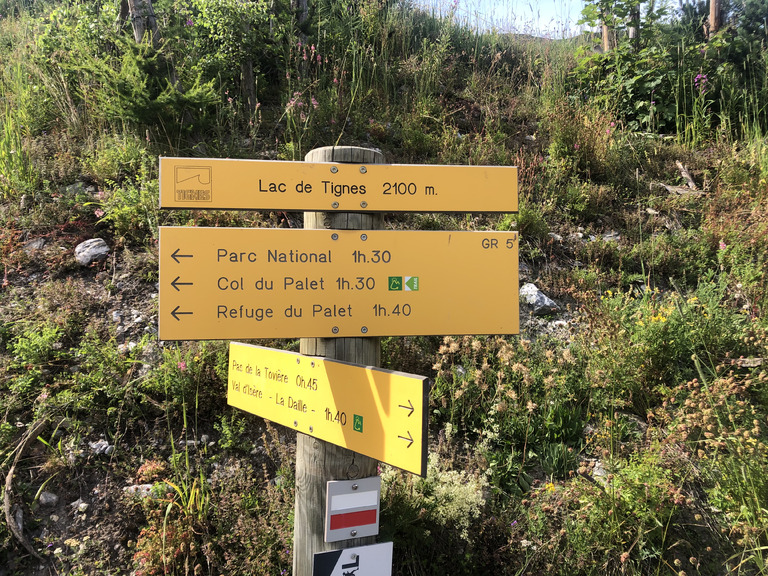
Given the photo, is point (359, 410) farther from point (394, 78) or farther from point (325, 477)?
point (394, 78)

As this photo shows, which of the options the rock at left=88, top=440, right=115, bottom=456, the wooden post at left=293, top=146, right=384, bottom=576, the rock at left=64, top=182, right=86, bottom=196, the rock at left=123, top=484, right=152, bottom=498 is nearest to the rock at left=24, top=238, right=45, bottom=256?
the rock at left=64, top=182, right=86, bottom=196

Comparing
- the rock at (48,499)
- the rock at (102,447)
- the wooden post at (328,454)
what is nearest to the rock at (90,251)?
the rock at (102,447)

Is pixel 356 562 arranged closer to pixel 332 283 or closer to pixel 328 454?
pixel 328 454

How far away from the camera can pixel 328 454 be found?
1.80 m

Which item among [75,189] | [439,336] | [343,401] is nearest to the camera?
[343,401]

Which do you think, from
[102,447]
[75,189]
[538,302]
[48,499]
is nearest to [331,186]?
[102,447]

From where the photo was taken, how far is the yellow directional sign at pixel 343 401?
1.48 m

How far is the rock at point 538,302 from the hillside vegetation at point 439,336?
115 mm

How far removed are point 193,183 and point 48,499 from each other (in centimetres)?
241

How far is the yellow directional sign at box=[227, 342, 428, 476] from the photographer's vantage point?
148 cm

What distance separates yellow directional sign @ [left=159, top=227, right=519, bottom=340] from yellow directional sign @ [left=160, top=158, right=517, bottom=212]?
4.4 inches

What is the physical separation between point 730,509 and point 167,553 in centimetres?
311

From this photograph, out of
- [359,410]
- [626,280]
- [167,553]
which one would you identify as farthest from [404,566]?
[626,280]

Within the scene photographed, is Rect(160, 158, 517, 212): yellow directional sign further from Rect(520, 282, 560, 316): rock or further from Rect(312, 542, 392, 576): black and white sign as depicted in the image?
Rect(520, 282, 560, 316): rock
